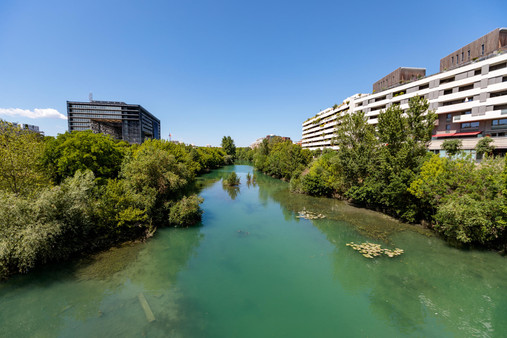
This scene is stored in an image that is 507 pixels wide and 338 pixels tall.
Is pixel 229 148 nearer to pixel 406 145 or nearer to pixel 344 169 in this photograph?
pixel 344 169

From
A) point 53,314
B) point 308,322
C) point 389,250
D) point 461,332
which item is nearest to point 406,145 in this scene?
point 389,250

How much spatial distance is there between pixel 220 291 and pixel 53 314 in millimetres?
7977

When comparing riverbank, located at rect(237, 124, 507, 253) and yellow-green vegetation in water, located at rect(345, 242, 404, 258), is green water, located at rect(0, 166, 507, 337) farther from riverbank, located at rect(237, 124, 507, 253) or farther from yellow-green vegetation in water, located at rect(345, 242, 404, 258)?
riverbank, located at rect(237, 124, 507, 253)

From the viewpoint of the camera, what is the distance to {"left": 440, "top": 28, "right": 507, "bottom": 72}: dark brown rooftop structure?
→ 102ft

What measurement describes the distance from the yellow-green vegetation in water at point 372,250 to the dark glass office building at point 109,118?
399 ft

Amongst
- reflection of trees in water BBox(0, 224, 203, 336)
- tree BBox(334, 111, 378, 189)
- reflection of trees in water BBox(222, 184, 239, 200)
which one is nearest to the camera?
reflection of trees in water BBox(0, 224, 203, 336)

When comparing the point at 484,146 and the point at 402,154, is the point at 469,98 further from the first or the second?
the point at 402,154

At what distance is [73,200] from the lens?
13703mm

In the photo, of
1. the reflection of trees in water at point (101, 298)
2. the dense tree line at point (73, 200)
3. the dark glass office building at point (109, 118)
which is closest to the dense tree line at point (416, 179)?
the reflection of trees in water at point (101, 298)

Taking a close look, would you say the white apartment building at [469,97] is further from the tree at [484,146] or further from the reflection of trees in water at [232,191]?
the reflection of trees in water at [232,191]

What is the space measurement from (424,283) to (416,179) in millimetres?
11149

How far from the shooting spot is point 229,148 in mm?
112750

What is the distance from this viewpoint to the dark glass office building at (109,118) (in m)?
108

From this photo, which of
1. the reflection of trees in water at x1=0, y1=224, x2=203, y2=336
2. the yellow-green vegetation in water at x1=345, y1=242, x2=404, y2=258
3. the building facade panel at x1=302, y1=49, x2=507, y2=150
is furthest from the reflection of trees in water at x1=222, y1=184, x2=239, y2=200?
the building facade panel at x1=302, y1=49, x2=507, y2=150
